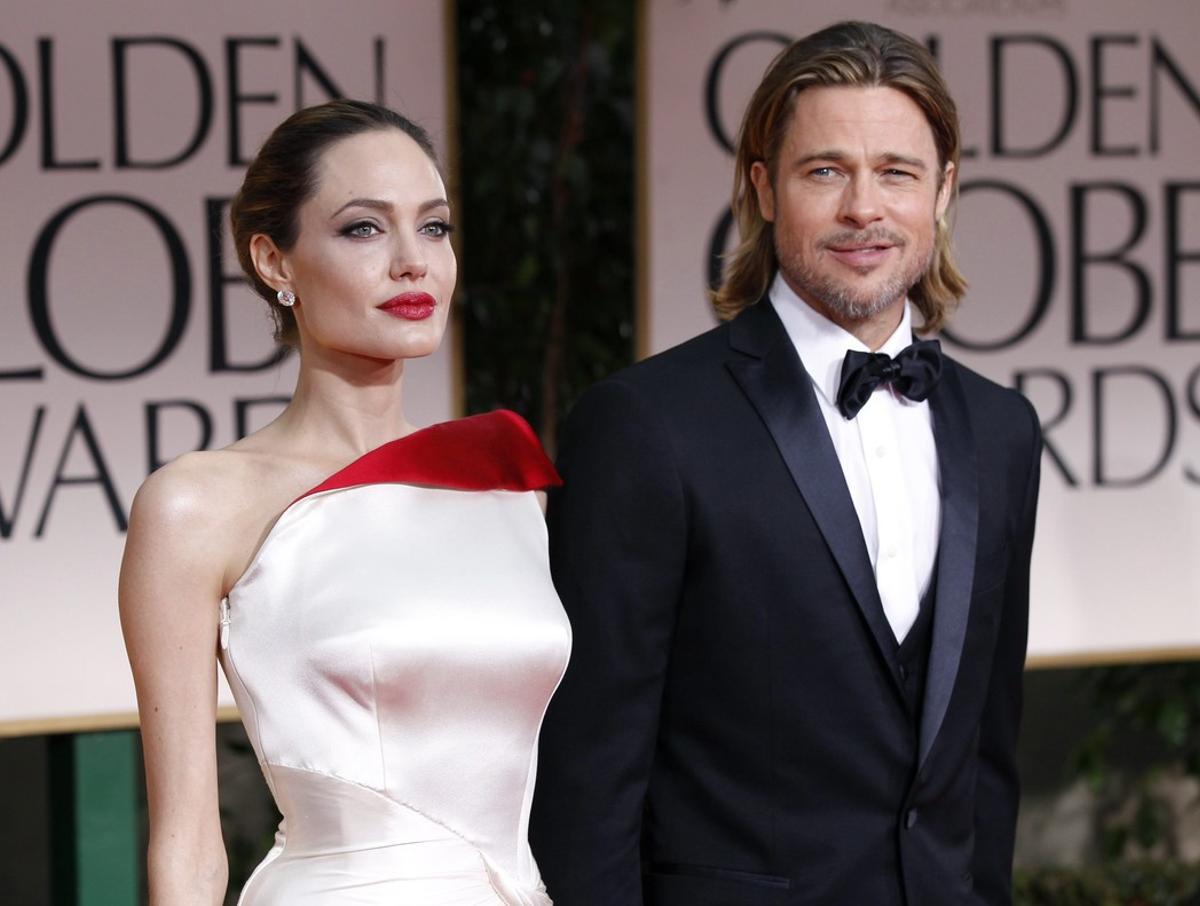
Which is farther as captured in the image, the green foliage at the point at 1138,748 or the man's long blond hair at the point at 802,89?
the green foliage at the point at 1138,748

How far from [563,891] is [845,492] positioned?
57 cm

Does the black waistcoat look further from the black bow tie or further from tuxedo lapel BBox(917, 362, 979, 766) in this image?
the black bow tie

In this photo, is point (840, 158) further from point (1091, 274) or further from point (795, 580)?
point (1091, 274)

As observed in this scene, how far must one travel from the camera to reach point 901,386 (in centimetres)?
227

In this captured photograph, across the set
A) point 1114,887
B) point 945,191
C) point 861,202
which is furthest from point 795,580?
point 1114,887

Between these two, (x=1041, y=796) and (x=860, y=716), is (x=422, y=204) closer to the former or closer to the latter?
(x=860, y=716)

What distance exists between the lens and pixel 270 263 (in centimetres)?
216

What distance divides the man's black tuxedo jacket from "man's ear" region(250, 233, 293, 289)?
386mm

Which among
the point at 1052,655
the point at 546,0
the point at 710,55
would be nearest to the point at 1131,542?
the point at 1052,655

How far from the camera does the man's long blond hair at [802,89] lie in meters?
2.23

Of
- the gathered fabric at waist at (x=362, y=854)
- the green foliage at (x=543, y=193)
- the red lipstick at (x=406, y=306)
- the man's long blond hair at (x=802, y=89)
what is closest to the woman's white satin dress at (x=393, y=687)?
the gathered fabric at waist at (x=362, y=854)

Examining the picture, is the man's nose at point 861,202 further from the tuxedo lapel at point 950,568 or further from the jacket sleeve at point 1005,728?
the jacket sleeve at point 1005,728

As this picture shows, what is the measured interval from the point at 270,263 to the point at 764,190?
0.62 meters

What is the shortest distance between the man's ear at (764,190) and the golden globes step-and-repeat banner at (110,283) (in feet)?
4.27
